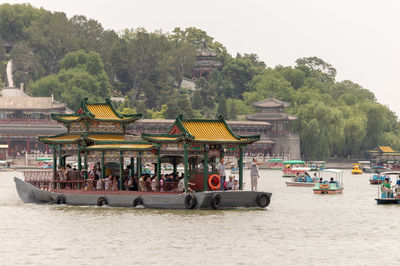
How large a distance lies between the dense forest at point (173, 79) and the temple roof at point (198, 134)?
310 feet

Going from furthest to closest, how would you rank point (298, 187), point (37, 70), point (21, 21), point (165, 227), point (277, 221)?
point (21, 21), point (37, 70), point (298, 187), point (277, 221), point (165, 227)

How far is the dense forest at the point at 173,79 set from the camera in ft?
488

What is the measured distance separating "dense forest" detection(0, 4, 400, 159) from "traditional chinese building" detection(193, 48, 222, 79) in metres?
2.10

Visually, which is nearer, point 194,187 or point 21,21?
point 194,187

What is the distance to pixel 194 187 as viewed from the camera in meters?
48.6

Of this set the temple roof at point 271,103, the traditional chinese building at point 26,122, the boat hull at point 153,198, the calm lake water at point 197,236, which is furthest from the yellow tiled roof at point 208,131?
the temple roof at point 271,103

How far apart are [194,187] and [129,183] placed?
335cm

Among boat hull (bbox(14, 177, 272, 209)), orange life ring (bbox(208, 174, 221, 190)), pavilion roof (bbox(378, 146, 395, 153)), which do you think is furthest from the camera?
pavilion roof (bbox(378, 146, 395, 153))

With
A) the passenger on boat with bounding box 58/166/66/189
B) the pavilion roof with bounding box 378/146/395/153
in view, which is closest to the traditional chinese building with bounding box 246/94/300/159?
the pavilion roof with bounding box 378/146/395/153

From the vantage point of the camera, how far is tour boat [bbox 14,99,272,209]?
1858 inches

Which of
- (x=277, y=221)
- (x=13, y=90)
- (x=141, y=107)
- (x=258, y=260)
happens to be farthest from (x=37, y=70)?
(x=258, y=260)

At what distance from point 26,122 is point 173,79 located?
4620 cm

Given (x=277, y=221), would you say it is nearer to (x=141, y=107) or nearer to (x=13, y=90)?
(x=141, y=107)

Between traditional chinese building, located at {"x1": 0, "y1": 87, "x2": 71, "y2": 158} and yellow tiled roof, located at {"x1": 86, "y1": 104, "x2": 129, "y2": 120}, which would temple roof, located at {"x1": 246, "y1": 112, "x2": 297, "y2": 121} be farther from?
yellow tiled roof, located at {"x1": 86, "y1": 104, "x2": 129, "y2": 120}
